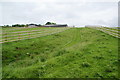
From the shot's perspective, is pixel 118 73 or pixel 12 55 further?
pixel 12 55

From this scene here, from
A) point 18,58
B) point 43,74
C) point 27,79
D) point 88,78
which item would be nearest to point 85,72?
point 88,78

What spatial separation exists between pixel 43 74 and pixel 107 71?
346 centimetres

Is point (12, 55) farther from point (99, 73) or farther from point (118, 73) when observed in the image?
point (118, 73)

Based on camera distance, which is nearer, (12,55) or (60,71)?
(60,71)

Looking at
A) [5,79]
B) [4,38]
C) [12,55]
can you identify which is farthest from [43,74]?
[4,38]

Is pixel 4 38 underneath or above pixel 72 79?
above

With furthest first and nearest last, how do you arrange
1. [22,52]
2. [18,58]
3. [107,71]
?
1. [22,52]
2. [18,58]
3. [107,71]

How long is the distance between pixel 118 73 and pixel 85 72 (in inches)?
61.8

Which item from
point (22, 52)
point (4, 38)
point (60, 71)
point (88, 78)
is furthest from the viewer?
point (4, 38)

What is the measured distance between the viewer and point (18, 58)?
27.7ft

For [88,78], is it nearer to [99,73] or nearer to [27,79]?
[99,73]

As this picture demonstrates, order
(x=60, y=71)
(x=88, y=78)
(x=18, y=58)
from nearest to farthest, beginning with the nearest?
(x=88, y=78), (x=60, y=71), (x=18, y=58)

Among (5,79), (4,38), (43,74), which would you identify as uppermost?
(4,38)

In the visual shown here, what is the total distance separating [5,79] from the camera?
5.33 meters
